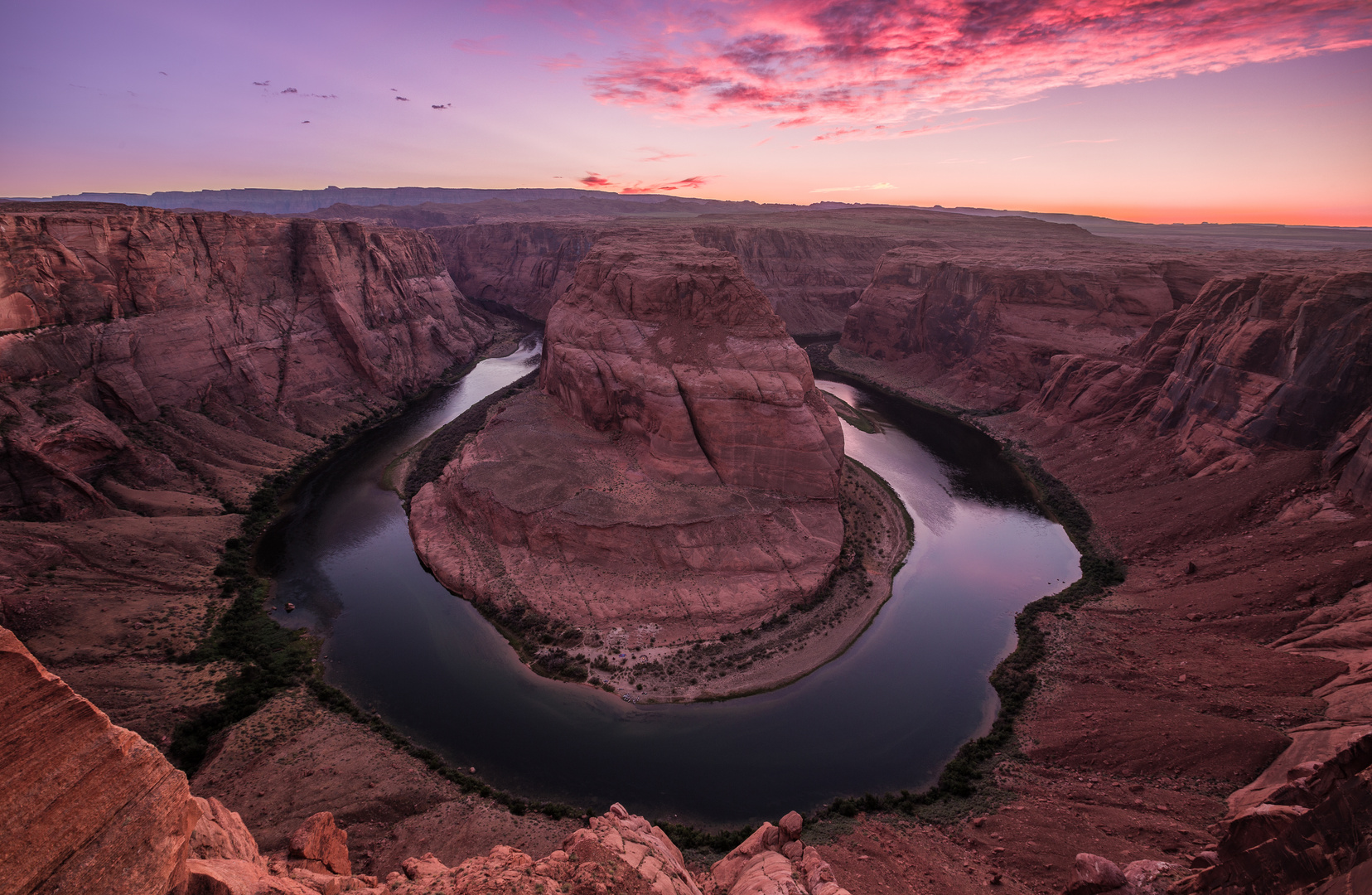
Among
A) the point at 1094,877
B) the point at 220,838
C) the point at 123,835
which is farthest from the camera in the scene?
the point at 1094,877

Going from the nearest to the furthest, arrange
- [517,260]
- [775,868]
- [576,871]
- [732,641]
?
1. [576,871]
2. [775,868]
3. [732,641]
4. [517,260]

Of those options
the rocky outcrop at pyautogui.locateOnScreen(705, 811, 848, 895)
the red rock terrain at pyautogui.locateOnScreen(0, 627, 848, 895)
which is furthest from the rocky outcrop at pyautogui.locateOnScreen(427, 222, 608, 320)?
the red rock terrain at pyautogui.locateOnScreen(0, 627, 848, 895)

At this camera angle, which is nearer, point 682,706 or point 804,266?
point 682,706

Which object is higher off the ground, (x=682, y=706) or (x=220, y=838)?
(x=220, y=838)

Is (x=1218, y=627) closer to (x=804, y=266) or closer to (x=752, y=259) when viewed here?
(x=804, y=266)

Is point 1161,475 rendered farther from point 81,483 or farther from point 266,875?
point 81,483

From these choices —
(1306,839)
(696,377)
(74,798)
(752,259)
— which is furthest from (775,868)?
(752,259)

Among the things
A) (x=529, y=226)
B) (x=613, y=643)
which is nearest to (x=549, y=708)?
(x=613, y=643)
